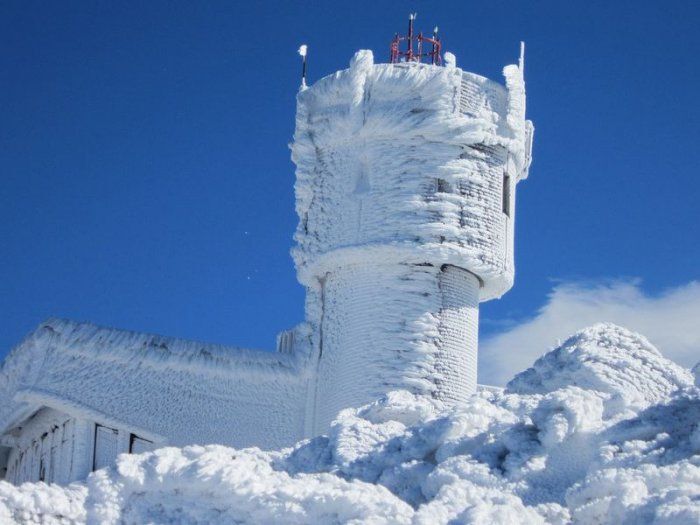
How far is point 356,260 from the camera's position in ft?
32.6

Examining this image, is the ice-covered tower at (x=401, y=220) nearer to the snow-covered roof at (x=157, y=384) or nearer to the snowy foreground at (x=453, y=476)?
the snow-covered roof at (x=157, y=384)

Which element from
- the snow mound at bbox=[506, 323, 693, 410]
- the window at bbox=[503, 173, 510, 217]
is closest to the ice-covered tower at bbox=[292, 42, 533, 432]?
the window at bbox=[503, 173, 510, 217]

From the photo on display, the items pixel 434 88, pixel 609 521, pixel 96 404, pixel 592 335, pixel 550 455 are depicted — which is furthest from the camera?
pixel 434 88

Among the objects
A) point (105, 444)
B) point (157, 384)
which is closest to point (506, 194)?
point (157, 384)

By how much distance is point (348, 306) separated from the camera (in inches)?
394

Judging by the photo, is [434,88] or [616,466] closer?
[616,466]

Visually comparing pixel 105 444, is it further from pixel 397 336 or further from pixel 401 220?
pixel 401 220

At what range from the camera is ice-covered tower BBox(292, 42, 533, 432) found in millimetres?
9734

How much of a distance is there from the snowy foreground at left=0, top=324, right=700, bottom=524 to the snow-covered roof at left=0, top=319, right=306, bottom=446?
154 inches

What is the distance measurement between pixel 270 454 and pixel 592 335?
6.94ft

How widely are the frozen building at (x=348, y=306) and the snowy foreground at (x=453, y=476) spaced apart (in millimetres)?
3810

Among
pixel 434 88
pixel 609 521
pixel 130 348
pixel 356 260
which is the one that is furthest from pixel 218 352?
pixel 609 521

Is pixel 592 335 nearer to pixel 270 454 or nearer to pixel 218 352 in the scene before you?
pixel 270 454

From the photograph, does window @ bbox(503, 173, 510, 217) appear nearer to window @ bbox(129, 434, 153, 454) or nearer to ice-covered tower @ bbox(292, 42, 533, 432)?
ice-covered tower @ bbox(292, 42, 533, 432)
